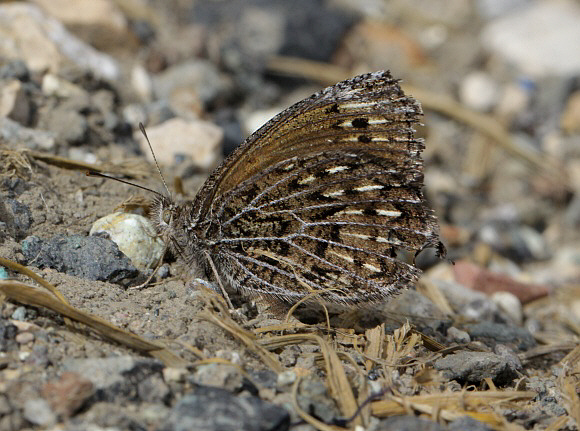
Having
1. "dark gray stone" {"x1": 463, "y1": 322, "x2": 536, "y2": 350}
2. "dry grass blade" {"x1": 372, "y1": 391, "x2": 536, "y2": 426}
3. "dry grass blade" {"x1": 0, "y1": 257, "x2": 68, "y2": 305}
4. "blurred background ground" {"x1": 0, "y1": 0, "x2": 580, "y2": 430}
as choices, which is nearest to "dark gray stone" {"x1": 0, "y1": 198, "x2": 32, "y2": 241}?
"blurred background ground" {"x1": 0, "y1": 0, "x2": 580, "y2": 430}

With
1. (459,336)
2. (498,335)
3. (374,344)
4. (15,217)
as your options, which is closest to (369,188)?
(374,344)

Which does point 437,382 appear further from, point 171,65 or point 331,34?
point 331,34

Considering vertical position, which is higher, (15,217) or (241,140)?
(241,140)

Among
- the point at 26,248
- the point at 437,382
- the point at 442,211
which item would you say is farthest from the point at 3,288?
the point at 442,211

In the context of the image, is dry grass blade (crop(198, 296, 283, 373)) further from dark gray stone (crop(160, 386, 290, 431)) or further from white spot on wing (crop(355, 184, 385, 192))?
white spot on wing (crop(355, 184, 385, 192))

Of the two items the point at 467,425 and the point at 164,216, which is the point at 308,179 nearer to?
the point at 164,216
